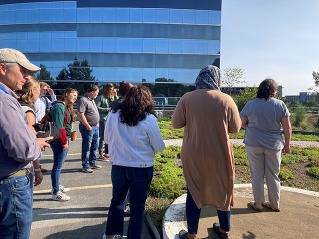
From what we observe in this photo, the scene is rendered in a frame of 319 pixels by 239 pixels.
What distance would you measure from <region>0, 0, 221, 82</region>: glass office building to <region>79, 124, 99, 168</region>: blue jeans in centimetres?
2851

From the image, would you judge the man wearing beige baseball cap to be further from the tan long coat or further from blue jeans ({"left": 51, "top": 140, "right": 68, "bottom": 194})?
blue jeans ({"left": 51, "top": 140, "right": 68, "bottom": 194})

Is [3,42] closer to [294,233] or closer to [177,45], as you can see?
[177,45]

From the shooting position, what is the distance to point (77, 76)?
3500 cm

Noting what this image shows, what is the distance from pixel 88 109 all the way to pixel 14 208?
176 inches

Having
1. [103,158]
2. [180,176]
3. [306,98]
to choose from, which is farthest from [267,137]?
[306,98]

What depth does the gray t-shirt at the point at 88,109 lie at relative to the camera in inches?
251

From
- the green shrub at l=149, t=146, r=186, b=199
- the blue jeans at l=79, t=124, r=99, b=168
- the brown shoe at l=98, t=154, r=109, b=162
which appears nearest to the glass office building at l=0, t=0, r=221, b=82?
the brown shoe at l=98, t=154, r=109, b=162

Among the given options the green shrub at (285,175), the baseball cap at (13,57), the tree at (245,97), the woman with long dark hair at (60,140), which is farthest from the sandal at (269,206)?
the tree at (245,97)

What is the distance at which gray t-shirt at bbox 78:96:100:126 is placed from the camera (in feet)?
20.9

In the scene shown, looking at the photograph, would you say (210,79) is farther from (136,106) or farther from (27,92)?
(27,92)

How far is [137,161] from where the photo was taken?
3.17 meters

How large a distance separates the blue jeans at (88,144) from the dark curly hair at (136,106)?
11.1ft

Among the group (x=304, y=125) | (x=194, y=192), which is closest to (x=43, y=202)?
(x=194, y=192)

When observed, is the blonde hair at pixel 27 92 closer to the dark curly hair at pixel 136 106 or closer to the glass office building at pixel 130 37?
the dark curly hair at pixel 136 106
